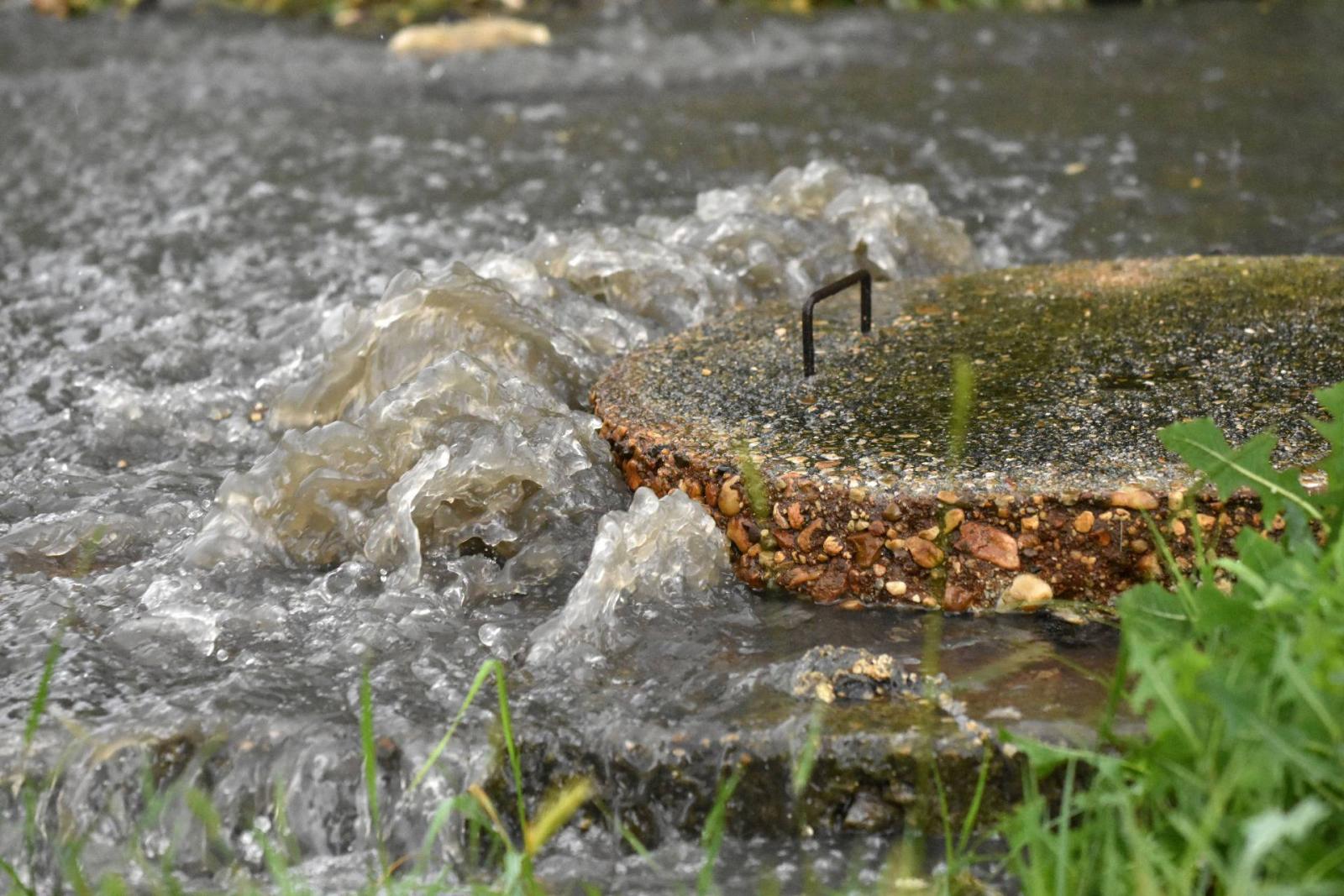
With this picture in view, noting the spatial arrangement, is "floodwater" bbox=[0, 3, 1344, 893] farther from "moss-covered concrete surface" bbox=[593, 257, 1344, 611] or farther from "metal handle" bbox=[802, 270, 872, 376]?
Result: "metal handle" bbox=[802, 270, 872, 376]

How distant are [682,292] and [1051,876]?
2319mm

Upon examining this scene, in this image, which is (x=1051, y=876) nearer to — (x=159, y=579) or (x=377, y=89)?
(x=159, y=579)

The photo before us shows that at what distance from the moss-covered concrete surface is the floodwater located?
0.09 metres

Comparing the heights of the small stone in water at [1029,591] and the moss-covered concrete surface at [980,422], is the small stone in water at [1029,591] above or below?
below

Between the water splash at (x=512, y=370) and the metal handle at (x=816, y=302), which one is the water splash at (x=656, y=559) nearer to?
the water splash at (x=512, y=370)

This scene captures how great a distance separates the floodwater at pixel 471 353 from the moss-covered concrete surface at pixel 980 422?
0.28 feet

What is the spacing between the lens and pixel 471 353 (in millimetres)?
3119

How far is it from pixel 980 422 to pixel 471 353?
3.84ft

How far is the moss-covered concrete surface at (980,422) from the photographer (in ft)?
7.15

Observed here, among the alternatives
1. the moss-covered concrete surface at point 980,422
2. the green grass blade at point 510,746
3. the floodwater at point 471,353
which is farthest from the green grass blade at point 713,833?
the moss-covered concrete surface at point 980,422

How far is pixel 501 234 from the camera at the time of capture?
15.0 feet

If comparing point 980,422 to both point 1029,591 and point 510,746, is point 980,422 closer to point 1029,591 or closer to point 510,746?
point 1029,591

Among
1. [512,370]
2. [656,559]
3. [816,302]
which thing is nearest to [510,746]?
[656,559]

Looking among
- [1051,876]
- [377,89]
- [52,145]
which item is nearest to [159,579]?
[1051,876]
